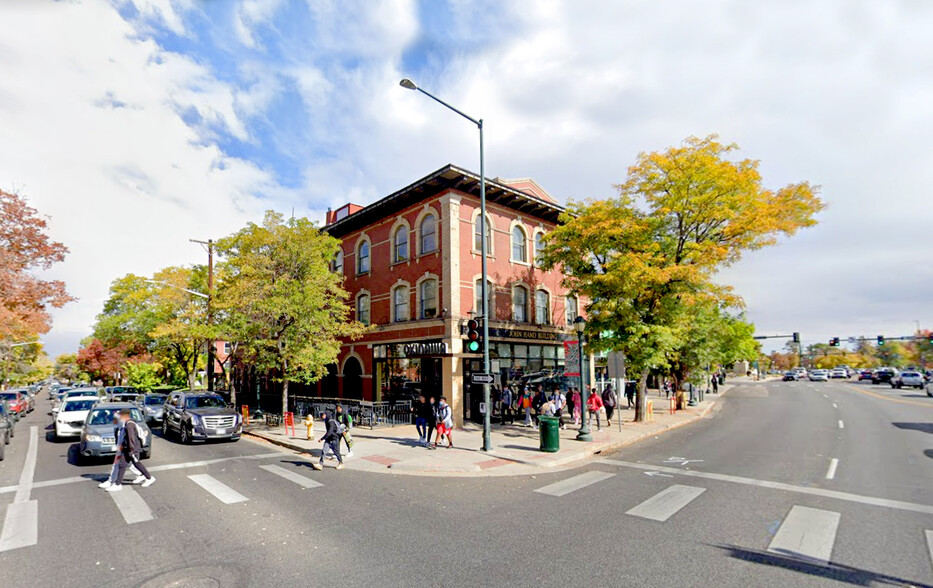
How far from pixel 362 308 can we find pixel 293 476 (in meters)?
15.6

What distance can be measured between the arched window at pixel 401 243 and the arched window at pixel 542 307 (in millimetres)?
7422

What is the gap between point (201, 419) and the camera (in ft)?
52.0

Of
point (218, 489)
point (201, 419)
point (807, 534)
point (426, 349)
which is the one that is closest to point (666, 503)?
point (807, 534)

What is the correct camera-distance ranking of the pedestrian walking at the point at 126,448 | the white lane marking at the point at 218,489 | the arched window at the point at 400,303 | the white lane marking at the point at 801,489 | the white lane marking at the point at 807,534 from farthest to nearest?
the arched window at the point at 400,303 → the pedestrian walking at the point at 126,448 → the white lane marking at the point at 218,489 → the white lane marking at the point at 801,489 → the white lane marking at the point at 807,534

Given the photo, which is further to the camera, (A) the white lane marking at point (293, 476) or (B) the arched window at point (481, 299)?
(B) the arched window at point (481, 299)

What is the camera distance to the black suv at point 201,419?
15844 mm

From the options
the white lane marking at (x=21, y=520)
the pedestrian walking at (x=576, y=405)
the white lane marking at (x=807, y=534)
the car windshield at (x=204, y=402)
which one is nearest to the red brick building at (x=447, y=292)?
the pedestrian walking at (x=576, y=405)

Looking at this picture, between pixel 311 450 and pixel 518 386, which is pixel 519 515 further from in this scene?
pixel 518 386

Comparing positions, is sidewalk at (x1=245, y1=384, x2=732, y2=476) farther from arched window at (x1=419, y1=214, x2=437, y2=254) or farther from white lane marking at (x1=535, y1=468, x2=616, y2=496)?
arched window at (x1=419, y1=214, x2=437, y2=254)

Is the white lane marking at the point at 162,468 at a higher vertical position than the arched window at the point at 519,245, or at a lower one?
lower

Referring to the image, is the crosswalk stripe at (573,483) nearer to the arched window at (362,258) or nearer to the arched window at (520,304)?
the arched window at (520,304)

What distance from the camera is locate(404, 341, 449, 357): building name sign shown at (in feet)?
66.1

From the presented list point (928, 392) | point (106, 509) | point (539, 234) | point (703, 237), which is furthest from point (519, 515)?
point (928, 392)

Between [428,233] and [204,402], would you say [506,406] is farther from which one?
[204,402]
